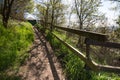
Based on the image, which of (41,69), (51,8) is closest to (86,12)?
(51,8)

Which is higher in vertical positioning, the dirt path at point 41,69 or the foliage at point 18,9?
the foliage at point 18,9

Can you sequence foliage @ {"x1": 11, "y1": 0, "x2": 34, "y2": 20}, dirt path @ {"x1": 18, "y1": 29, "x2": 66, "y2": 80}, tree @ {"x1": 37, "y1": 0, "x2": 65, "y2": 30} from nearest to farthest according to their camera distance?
1. dirt path @ {"x1": 18, "y1": 29, "x2": 66, "y2": 80}
2. foliage @ {"x1": 11, "y1": 0, "x2": 34, "y2": 20}
3. tree @ {"x1": 37, "y1": 0, "x2": 65, "y2": 30}

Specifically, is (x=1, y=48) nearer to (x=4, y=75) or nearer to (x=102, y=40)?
(x=4, y=75)

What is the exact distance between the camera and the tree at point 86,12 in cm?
2636

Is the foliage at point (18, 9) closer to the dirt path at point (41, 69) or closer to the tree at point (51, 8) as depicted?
the tree at point (51, 8)

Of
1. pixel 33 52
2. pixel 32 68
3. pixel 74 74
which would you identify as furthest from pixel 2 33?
pixel 74 74

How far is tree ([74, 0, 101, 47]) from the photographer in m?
26.4

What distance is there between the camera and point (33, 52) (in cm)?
849

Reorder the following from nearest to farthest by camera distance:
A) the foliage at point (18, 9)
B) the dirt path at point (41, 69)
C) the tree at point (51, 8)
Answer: the dirt path at point (41, 69)
the foliage at point (18, 9)
the tree at point (51, 8)

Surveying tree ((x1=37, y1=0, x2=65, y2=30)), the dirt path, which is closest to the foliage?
tree ((x1=37, y1=0, x2=65, y2=30))

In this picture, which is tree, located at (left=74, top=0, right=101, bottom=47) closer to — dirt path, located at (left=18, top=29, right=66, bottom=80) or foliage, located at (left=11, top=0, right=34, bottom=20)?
foliage, located at (left=11, top=0, right=34, bottom=20)

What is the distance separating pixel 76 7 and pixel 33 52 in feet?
61.7

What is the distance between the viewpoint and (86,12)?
2703 centimetres

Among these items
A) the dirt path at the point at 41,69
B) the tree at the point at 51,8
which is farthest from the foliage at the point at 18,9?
the dirt path at the point at 41,69
